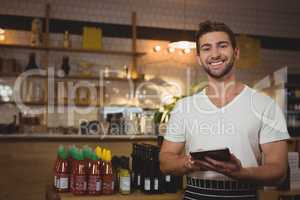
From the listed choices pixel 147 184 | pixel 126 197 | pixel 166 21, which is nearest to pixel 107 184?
pixel 126 197

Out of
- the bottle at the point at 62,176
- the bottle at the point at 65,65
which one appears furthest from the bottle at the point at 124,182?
the bottle at the point at 65,65

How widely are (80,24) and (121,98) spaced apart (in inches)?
51.9

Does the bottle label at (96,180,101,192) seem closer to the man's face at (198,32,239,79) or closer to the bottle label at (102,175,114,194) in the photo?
the bottle label at (102,175,114,194)

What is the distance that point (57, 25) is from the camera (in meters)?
5.93

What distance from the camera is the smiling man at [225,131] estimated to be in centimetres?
157

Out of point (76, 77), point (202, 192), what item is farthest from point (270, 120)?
point (76, 77)

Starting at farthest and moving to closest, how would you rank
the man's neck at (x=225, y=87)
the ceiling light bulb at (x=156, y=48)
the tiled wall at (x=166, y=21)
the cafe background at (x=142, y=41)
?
the ceiling light bulb at (x=156, y=48) → the tiled wall at (x=166, y=21) → the cafe background at (x=142, y=41) → the man's neck at (x=225, y=87)

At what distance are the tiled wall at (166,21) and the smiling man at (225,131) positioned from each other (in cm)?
446

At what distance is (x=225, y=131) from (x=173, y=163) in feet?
0.86

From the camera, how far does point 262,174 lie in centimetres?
150

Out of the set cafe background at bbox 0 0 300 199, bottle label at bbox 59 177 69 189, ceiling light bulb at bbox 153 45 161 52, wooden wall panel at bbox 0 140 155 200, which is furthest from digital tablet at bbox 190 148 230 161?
ceiling light bulb at bbox 153 45 161 52

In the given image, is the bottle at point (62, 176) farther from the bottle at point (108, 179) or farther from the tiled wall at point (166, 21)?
the tiled wall at point (166, 21)

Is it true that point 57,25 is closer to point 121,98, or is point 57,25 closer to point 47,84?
point 47,84

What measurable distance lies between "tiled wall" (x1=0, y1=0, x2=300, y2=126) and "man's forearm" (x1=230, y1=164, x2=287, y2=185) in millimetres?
4734
